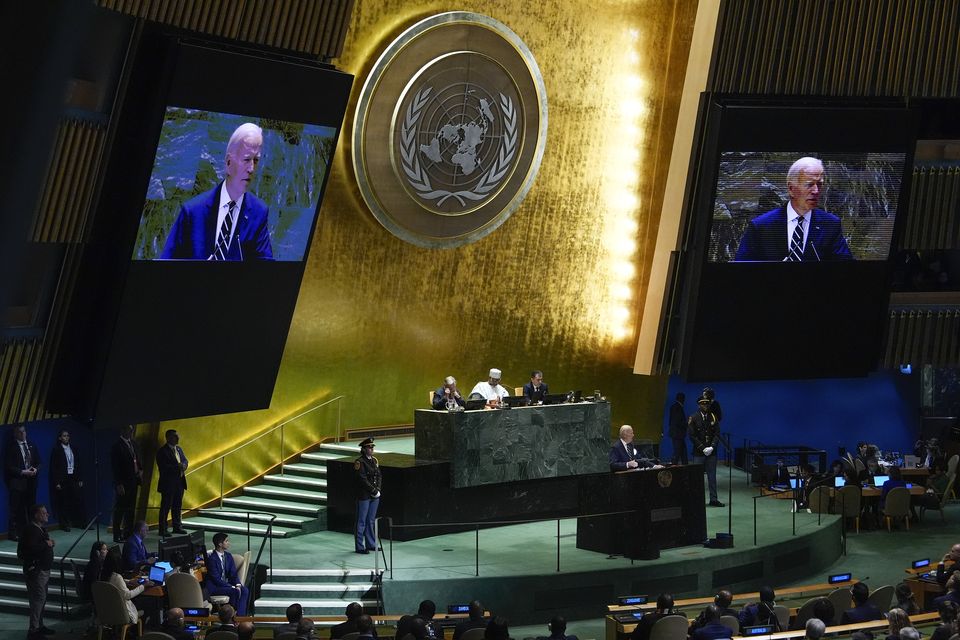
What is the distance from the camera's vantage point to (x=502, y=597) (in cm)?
1294

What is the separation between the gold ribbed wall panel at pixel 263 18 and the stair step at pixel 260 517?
5.34 meters

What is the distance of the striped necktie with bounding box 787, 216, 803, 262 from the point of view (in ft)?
54.9

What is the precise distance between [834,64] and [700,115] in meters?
1.94

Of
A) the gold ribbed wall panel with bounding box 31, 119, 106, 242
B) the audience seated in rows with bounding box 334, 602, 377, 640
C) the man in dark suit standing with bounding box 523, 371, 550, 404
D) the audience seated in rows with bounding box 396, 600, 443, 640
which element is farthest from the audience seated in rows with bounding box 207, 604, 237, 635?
the man in dark suit standing with bounding box 523, 371, 550, 404

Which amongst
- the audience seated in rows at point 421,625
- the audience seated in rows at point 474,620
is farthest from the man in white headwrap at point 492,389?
the audience seated in rows at point 421,625

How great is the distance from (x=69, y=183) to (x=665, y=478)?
7.19m

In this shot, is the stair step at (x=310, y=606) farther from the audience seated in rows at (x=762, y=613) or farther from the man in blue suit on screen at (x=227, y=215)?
the audience seated in rows at (x=762, y=613)

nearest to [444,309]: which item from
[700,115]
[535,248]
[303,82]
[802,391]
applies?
[535,248]

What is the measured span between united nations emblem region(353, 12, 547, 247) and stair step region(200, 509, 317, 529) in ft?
13.6

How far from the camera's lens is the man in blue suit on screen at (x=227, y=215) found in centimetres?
1246

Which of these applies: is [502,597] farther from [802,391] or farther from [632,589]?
[802,391]

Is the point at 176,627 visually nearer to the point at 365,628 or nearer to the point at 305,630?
the point at 305,630

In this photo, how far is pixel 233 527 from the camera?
48.3ft

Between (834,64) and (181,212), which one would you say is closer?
(181,212)
